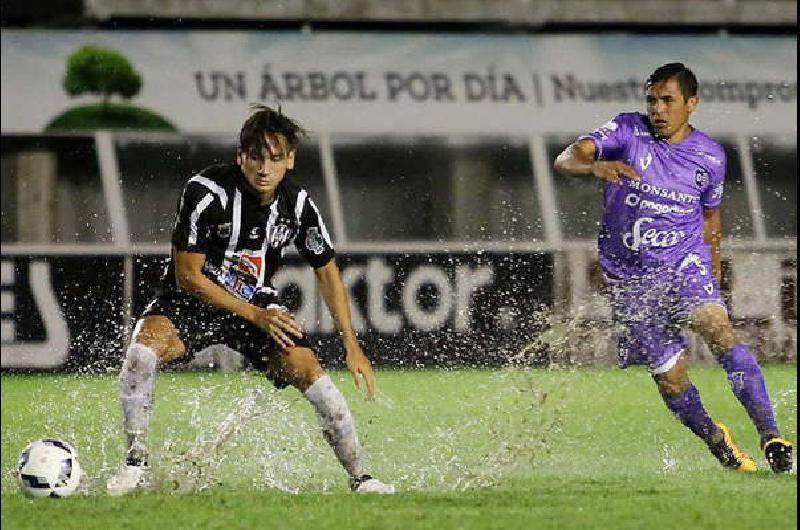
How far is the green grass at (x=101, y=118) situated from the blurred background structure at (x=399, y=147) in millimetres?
17

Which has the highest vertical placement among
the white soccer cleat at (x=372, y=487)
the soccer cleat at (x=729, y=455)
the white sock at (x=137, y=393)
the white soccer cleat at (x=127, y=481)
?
the white sock at (x=137, y=393)

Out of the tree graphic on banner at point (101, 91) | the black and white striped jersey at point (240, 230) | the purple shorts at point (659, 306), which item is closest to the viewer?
the black and white striped jersey at point (240, 230)

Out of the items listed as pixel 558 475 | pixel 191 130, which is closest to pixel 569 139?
pixel 191 130

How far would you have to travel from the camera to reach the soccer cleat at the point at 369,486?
722 centimetres

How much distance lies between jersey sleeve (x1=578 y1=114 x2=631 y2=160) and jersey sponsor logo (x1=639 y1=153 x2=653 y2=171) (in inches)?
3.8

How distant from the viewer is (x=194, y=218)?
731 centimetres

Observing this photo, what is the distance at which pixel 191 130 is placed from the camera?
15320 mm

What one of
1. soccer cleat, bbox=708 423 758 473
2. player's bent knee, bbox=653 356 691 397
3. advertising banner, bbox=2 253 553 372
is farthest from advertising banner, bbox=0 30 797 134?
soccer cleat, bbox=708 423 758 473

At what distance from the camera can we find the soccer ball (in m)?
7.10

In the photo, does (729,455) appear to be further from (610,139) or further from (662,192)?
(610,139)

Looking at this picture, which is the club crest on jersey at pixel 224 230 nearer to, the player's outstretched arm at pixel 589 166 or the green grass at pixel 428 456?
the green grass at pixel 428 456

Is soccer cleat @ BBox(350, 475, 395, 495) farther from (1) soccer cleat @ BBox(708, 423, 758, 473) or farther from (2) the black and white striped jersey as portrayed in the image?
(1) soccer cleat @ BBox(708, 423, 758, 473)

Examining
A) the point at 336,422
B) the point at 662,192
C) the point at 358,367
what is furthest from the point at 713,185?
the point at 336,422

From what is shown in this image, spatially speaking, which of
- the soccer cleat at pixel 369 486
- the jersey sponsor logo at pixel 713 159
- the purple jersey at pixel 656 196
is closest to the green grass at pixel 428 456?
the soccer cleat at pixel 369 486
